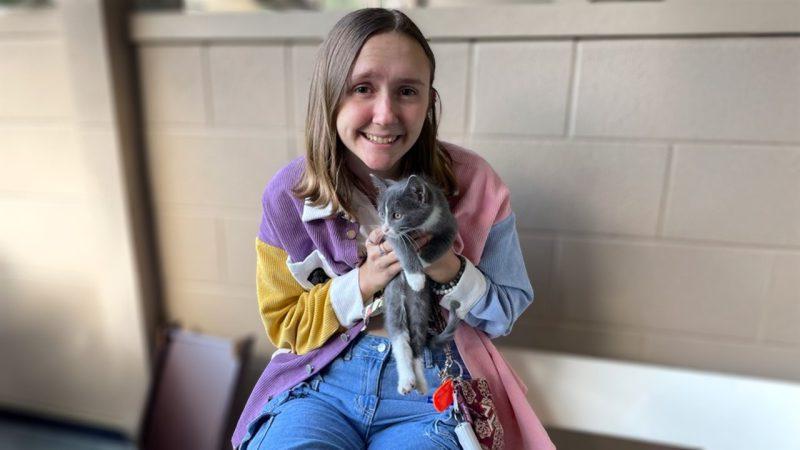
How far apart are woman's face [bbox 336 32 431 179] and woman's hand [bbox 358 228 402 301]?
0.36ft

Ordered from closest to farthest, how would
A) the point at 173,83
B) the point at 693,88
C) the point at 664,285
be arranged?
the point at 693,88, the point at 664,285, the point at 173,83

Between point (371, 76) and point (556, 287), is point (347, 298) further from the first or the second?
point (556, 287)

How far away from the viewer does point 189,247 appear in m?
1.29

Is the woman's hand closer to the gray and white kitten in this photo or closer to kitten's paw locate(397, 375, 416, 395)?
the gray and white kitten

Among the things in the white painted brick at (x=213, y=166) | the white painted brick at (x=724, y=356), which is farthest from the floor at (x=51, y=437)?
the white painted brick at (x=724, y=356)

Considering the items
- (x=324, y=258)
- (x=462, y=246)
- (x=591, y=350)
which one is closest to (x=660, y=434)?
(x=591, y=350)

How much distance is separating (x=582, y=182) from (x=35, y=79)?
4.54ft

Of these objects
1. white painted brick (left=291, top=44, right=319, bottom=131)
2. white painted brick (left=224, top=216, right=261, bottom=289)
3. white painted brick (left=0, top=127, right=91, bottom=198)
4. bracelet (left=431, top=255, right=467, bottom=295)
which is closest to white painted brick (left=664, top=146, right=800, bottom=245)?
bracelet (left=431, top=255, right=467, bottom=295)

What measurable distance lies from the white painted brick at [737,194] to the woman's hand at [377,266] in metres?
0.66

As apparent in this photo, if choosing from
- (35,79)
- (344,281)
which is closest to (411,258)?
(344,281)

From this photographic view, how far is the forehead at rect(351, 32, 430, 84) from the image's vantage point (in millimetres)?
624

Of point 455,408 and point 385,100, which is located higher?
point 385,100

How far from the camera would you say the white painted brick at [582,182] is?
0.99 m

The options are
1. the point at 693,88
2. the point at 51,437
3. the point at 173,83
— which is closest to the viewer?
the point at 693,88
